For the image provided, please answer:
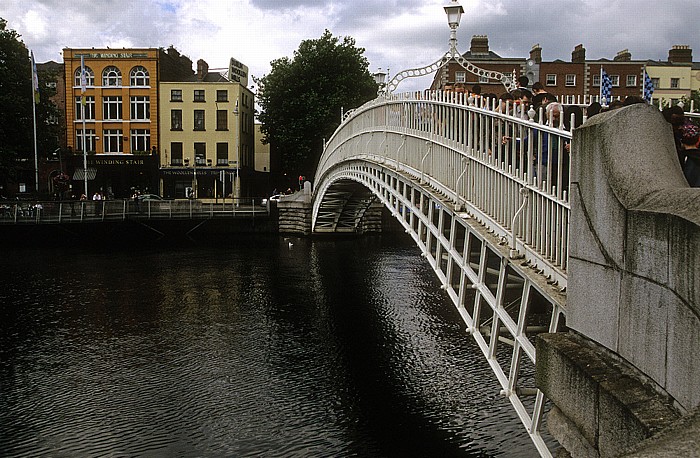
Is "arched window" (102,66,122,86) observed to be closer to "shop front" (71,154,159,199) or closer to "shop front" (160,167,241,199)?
"shop front" (71,154,159,199)

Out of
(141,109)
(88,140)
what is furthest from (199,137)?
(88,140)

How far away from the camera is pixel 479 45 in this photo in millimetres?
51656

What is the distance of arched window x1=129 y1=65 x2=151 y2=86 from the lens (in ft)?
159

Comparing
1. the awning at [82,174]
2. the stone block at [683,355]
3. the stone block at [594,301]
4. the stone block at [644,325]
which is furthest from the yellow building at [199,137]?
the stone block at [683,355]

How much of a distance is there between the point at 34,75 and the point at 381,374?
30.2m

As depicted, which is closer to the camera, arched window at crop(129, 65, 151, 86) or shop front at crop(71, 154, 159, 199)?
shop front at crop(71, 154, 159, 199)

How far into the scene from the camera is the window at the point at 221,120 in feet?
162

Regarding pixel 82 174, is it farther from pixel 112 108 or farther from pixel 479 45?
pixel 479 45

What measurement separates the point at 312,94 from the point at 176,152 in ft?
35.3

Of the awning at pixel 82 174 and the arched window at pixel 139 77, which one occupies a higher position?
the arched window at pixel 139 77

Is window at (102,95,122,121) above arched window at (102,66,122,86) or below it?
below

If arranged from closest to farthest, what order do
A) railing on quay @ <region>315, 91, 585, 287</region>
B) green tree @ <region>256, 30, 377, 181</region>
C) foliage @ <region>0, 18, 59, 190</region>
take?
railing on quay @ <region>315, 91, 585, 287</region> → foliage @ <region>0, 18, 59, 190</region> → green tree @ <region>256, 30, 377, 181</region>

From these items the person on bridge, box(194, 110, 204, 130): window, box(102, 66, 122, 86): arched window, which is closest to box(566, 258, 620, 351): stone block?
the person on bridge

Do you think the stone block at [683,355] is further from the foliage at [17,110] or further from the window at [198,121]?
the window at [198,121]
